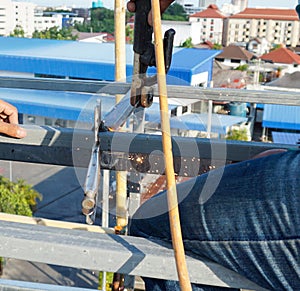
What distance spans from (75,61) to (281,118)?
393 cm

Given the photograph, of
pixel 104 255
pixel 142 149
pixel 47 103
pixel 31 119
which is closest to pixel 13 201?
pixel 47 103

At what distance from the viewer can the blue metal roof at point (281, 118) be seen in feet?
29.7

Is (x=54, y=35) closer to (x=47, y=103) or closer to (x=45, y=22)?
(x=47, y=103)

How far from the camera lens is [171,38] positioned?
0.88m

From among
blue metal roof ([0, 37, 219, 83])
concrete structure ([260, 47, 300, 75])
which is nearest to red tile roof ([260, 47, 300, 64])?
concrete structure ([260, 47, 300, 75])

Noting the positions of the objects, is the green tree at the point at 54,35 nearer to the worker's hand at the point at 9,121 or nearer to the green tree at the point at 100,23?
the green tree at the point at 100,23

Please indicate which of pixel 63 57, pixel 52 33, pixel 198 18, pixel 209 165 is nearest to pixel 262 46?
pixel 52 33

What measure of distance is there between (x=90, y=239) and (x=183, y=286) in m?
0.11

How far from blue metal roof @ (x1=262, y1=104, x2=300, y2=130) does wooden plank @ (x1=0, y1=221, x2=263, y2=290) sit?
8803mm

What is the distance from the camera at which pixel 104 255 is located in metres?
0.51

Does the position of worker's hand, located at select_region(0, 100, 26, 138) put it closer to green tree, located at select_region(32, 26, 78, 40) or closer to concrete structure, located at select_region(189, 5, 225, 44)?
green tree, located at select_region(32, 26, 78, 40)

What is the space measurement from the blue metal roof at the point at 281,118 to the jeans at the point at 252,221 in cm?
876

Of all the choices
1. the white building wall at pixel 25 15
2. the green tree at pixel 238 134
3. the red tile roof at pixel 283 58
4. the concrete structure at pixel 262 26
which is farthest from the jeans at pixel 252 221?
the white building wall at pixel 25 15

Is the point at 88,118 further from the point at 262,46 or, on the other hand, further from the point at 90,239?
the point at 262,46
